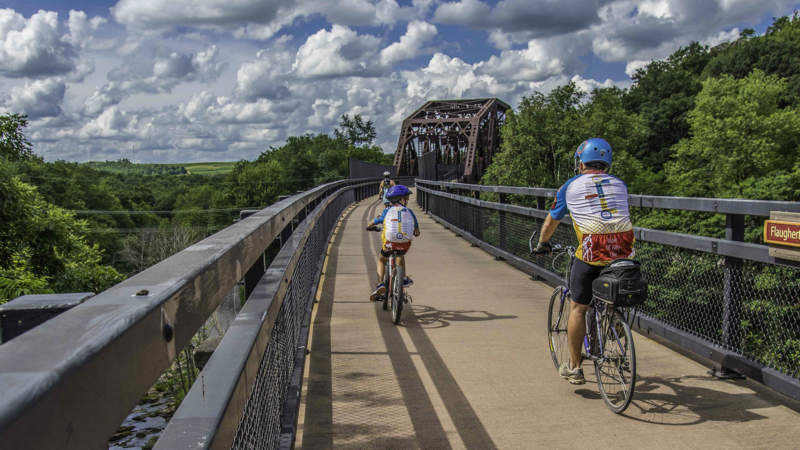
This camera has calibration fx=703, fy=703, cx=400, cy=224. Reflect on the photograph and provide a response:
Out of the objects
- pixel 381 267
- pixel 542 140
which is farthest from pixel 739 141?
pixel 381 267

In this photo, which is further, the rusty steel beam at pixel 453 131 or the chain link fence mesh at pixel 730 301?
the rusty steel beam at pixel 453 131

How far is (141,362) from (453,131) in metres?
95.6

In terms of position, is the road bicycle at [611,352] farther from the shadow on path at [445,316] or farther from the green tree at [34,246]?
the green tree at [34,246]

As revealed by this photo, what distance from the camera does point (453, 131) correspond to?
314 ft

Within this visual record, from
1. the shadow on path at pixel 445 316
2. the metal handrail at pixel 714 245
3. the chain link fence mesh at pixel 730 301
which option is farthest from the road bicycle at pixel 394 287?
the metal handrail at pixel 714 245

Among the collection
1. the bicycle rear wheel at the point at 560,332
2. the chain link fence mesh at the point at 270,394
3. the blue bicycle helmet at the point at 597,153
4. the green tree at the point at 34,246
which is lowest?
the green tree at the point at 34,246

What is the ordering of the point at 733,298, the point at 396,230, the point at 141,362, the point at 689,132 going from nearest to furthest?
1. the point at 141,362
2. the point at 733,298
3. the point at 396,230
4. the point at 689,132

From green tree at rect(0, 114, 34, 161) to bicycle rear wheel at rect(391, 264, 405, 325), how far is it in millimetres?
32938

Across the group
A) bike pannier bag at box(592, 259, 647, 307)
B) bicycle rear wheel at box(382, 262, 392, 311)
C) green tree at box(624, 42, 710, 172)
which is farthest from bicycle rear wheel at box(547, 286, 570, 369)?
green tree at box(624, 42, 710, 172)

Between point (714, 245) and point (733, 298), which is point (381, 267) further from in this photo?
point (733, 298)

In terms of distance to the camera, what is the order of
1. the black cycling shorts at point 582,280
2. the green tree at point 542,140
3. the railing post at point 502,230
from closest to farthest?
the black cycling shorts at point 582,280
the railing post at point 502,230
the green tree at point 542,140

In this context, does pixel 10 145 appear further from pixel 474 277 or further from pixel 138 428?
pixel 138 428

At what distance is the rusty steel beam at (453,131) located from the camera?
293ft

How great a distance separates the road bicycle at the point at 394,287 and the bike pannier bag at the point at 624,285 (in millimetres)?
3170
